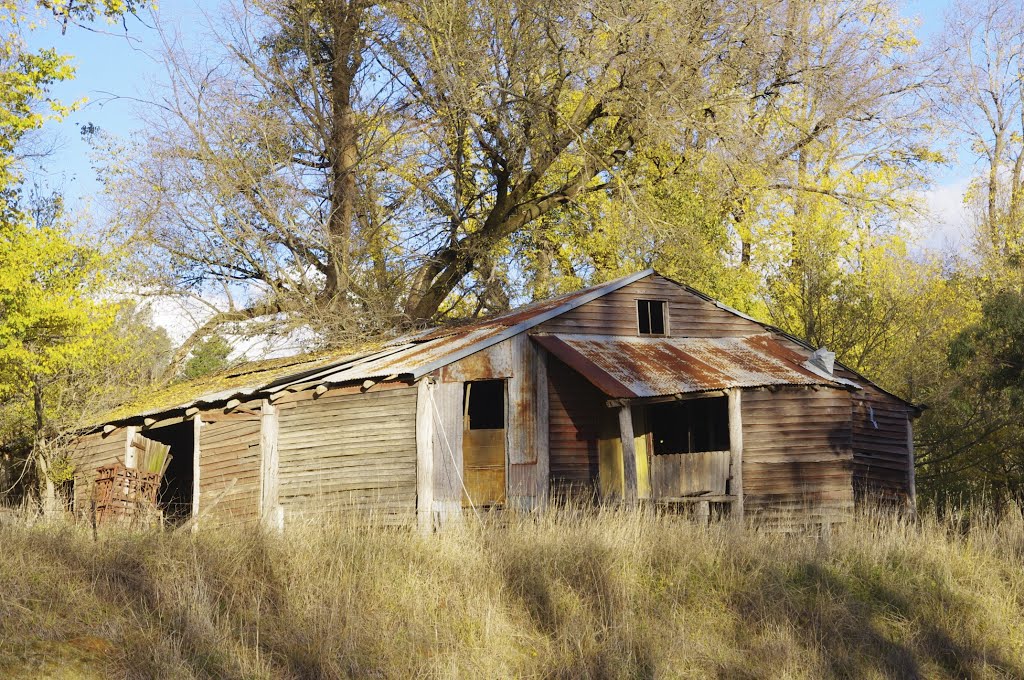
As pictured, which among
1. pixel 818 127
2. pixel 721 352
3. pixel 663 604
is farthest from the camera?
pixel 818 127

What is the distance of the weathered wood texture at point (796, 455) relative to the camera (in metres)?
19.0

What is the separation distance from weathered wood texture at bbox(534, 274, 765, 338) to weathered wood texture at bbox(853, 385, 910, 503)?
281 centimetres

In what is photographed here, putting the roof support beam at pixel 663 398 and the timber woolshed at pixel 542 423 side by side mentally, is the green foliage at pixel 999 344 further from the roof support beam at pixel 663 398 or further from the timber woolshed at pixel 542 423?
the roof support beam at pixel 663 398

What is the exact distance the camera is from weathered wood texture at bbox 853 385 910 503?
2228 centimetres

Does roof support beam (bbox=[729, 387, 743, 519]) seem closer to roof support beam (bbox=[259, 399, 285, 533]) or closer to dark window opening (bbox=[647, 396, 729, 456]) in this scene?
dark window opening (bbox=[647, 396, 729, 456])

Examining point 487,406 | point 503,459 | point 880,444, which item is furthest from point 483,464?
point 880,444

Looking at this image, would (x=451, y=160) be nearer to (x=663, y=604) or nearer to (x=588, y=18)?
(x=588, y=18)

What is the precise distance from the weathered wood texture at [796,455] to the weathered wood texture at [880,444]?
106 inches

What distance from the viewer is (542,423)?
1872 cm

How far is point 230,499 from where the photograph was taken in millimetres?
19516

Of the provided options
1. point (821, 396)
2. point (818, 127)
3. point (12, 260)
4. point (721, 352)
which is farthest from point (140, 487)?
point (818, 127)

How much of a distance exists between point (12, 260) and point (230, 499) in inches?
236

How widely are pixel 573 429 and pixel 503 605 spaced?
814 centimetres

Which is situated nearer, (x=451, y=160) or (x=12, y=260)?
(x=12, y=260)
